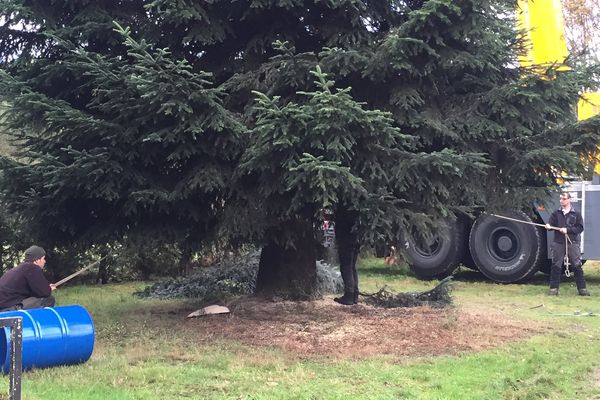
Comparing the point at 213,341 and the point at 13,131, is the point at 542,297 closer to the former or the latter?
the point at 213,341

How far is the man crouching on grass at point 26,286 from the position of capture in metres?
7.04

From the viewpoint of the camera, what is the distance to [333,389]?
5480 mm

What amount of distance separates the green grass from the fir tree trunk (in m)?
1.47

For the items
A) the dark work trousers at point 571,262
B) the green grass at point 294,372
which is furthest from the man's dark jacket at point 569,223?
the green grass at point 294,372

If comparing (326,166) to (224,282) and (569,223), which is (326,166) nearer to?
(224,282)

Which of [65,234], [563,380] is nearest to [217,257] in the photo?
[65,234]

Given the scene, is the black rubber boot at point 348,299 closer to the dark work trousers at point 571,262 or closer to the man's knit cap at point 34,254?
the man's knit cap at point 34,254

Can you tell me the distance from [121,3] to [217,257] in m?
7.16

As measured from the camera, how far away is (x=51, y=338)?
240 inches

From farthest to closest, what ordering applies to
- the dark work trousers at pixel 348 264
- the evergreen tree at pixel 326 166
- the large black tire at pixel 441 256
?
1. the large black tire at pixel 441 256
2. the dark work trousers at pixel 348 264
3. the evergreen tree at pixel 326 166

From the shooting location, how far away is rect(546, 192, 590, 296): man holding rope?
453 inches

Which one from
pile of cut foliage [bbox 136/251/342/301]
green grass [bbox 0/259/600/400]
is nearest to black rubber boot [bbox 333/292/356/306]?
pile of cut foliage [bbox 136/251/342/301]

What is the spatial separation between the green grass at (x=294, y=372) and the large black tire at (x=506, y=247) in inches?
194

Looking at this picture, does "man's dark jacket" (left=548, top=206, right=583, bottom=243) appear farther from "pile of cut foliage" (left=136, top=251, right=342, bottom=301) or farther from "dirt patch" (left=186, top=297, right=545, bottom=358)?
"pile of cut foliage" (left=136, top=251, right=342, bottom=301)
